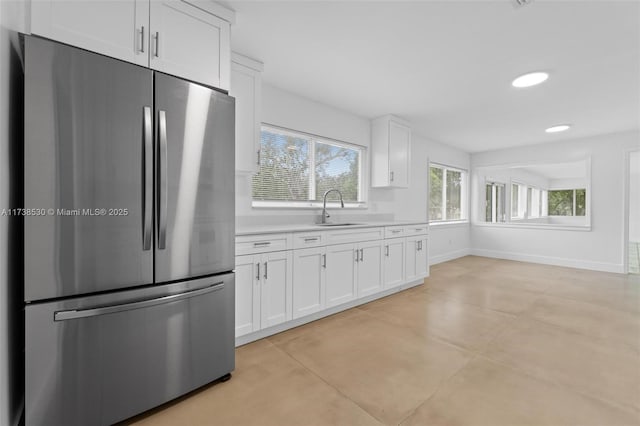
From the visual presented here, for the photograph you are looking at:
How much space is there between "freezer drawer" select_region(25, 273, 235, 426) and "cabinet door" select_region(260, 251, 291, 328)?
0.57 metres

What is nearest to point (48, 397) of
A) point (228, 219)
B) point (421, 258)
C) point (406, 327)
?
point (228, 219)

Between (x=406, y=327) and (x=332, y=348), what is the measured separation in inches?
32.9

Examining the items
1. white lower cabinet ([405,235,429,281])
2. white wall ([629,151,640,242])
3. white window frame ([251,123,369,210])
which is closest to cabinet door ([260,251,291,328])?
white window frame ([251,123,369,210])

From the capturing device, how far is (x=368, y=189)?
14.1 ft

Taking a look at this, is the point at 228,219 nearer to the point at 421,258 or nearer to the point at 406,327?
the point at 406,327

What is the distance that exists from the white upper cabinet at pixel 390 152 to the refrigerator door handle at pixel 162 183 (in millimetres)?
3201

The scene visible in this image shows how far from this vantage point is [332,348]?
2254 mm

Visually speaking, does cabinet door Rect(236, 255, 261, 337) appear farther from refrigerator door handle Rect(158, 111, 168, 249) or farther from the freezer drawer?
refrigerator door handle Rect(158, 111, 168, 249)

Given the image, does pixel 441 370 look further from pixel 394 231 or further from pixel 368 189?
pixel 368 189

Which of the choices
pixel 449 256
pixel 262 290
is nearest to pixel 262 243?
pixel 262 290

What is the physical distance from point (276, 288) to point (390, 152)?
9.07ft

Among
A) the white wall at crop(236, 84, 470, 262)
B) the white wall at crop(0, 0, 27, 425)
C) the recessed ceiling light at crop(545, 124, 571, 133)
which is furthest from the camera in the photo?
the recessed ceiling light at crop(545, 124, 571, 133)

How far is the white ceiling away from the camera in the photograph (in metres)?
1.96

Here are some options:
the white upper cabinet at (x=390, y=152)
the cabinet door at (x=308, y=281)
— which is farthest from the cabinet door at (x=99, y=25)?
the white upper cabinet at (x=390, y=152)
